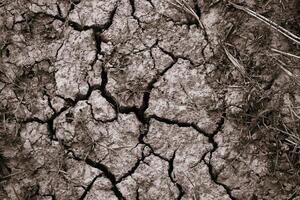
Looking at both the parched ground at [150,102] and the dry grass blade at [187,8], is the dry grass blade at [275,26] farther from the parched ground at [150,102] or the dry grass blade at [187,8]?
the dry grass blade at [187,8]

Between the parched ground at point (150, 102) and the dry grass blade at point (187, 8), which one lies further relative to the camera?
the dry grass blade at point (187, 8)

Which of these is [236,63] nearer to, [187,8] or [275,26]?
[275,26]

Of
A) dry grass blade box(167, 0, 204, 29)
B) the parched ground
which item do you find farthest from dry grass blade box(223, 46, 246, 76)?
dry grass blade box(167, 0, 204, 29)

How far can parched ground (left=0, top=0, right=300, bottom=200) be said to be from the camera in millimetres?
2984

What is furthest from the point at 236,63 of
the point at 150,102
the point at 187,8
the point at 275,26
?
the point at 150,102

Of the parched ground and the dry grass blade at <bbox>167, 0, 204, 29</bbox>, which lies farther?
the dry grass blade at <bbox>167, 0, 204, 29</bbox>

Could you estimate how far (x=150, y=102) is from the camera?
3086 millimetres

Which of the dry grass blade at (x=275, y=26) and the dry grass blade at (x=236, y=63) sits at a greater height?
the dry grass blade at (x=275, y=26)

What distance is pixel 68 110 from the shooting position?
3131 millimetres

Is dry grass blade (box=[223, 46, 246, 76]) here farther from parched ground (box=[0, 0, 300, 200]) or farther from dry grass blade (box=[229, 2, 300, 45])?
dry grass blade (box=[229, 2, 300, 45])

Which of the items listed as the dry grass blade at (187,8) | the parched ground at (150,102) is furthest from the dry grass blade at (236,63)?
the dry grass blade at (187,8)

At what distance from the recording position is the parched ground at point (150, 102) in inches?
117

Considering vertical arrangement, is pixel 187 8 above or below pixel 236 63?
above

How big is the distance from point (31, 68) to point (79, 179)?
0.83 m
